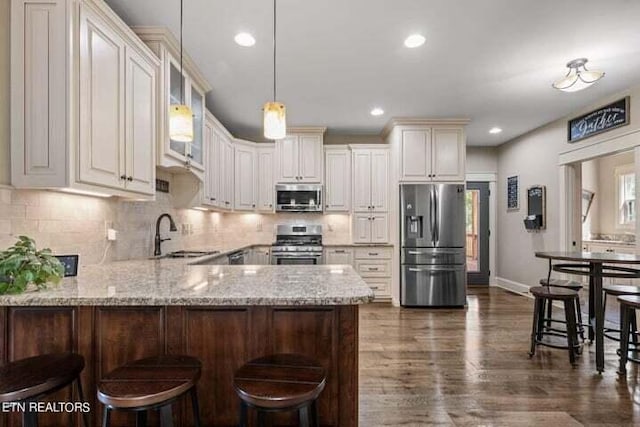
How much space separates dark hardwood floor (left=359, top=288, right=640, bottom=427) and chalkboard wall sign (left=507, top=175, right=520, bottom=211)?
261cm

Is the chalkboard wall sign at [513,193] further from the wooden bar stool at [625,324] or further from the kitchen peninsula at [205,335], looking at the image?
the kitchen peninsula at [205,335]

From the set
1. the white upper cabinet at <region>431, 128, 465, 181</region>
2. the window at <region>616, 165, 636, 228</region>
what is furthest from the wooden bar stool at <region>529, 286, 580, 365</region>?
the window at <region>616, 165, 636, 228</region>

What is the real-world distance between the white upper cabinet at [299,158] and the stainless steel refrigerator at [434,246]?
1496 mm

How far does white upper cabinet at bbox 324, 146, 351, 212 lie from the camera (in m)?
5.35

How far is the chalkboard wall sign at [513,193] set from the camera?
5.77m

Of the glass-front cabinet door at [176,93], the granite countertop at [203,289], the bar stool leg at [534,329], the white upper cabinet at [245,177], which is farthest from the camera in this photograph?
the white upper cabinet at [245,177]

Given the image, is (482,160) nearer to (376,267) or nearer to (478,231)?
(478,231)

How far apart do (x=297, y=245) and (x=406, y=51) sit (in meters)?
3.23

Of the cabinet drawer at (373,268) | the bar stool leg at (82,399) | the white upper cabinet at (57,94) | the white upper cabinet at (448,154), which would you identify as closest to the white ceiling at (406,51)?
the white upper cabinet at (448,154)

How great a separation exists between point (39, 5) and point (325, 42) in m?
1.85

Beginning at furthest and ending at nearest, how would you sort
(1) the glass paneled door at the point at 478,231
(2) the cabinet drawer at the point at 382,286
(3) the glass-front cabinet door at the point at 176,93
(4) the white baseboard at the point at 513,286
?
(1) the glass paneled door at the point at 478,231 < (4) the white baseboard at the point at 513,286 < (2) the cabinet drawer at the point at 382,286 < (3) the glass-front cabinet door at the point at 176,93

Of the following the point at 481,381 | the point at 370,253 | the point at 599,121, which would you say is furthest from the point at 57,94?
the point at 599,121

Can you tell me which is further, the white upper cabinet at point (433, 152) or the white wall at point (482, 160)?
the white wall at point (482, 160)

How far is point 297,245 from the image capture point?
5.31 metres
